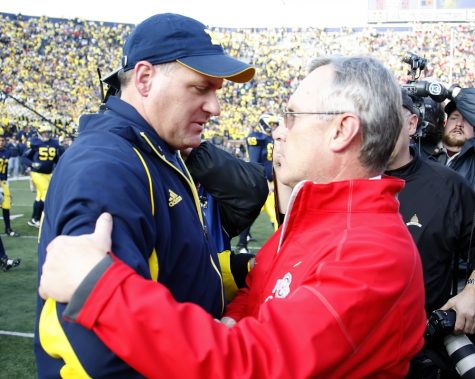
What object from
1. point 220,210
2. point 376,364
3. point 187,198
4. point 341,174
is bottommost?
point 220,210

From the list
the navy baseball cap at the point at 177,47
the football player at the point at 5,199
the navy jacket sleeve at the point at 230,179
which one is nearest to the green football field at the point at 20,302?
the football player at the point at 5,199

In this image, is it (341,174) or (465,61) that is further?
(465,61)

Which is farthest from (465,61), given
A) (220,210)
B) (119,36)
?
(220,210)

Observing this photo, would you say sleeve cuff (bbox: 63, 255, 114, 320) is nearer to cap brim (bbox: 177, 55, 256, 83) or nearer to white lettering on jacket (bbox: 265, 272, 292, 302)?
white lettering on jacket (bbox: 265, 272, 292, 302)

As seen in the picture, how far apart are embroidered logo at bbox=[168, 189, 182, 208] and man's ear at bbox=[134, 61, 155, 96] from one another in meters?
0.36

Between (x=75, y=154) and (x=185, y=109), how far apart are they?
0.47 metres

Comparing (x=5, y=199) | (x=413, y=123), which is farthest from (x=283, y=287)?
(x=5, y=199)

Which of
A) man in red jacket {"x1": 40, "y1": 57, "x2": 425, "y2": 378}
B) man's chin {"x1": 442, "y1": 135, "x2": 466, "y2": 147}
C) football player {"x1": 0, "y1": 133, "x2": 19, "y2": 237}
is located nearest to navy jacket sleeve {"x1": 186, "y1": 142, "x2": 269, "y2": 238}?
man in red jacket {"x1": 40, "y1": 57, "x2": 425, "y2": 378}

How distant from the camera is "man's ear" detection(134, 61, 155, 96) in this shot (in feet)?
5.22

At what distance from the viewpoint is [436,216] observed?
2781mm

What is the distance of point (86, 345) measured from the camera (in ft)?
3.54

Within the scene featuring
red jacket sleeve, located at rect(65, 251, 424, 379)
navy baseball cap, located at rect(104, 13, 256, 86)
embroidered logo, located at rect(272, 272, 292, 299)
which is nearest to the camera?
red jacket sleeve, located at rect(65, 251, 424, 379)

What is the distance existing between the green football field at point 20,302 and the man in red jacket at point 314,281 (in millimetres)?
3385

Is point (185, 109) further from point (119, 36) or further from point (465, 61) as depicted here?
point (119, 36)
